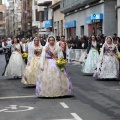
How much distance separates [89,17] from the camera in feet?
146

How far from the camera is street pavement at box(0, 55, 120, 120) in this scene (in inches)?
443

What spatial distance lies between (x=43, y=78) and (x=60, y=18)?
4909 centimetres

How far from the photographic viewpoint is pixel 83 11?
1881 inches

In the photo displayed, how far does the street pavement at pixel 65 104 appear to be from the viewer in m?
11.2

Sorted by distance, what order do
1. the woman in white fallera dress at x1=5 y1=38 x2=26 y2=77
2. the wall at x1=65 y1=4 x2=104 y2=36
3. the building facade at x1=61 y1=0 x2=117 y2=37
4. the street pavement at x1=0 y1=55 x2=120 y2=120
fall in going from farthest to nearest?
the wall at x1=65 y1=4 x2=104 y2=36, the building facade at x1=61 y1=0 x2=117 y2=37, the woman in white fallera dress at x1=5 y1=38 x2=26 y2=77, the street pavement at x1=0 y1=55 x2=120 y2=120

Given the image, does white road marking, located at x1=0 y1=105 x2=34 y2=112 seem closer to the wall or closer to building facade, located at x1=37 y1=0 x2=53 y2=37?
the wall

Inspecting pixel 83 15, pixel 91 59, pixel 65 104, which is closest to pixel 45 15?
pixel 83 15

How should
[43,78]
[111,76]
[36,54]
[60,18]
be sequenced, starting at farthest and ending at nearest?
[60,18] < [111,76] < [36,54] < [43,78]

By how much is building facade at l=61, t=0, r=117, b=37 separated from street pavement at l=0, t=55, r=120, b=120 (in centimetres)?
2222

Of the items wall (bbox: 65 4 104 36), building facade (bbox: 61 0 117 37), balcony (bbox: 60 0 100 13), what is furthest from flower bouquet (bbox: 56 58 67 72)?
balcony (bbox: 60 0 100 13)

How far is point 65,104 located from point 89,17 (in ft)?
105

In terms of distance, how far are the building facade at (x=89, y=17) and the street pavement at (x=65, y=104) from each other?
22216mm

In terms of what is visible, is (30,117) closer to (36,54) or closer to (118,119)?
(118,119)

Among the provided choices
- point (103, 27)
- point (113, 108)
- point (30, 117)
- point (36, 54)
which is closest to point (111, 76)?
point (36, 54)
